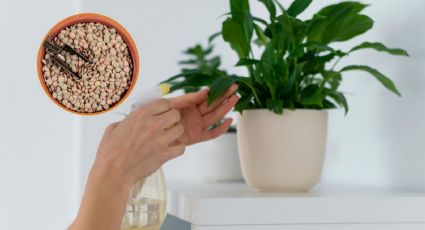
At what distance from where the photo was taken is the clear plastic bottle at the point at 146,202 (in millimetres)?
910

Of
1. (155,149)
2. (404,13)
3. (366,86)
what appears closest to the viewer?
(155,149)

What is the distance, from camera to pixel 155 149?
83 centimetres

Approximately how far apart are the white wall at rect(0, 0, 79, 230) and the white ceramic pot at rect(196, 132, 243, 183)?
2.46 ft

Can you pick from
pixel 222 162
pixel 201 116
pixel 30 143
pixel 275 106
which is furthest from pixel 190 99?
pixel 30 143

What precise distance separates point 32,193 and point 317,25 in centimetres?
140

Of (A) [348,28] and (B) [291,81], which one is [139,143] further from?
(A) [348,28]

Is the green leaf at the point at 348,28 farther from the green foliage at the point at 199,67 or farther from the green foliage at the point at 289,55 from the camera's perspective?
the green foliage at the point at 199,67

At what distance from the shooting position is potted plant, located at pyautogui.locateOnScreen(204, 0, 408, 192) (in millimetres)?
999

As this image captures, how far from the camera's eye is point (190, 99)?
Result: 0.94m

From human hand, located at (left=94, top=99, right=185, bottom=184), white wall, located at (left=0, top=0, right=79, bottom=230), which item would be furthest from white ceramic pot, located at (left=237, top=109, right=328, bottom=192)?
white wall, located at (left=0, top=0, right=79, bottom=230)

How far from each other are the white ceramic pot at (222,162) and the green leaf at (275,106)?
1.59 ft

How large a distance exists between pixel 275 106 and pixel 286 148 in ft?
0.25

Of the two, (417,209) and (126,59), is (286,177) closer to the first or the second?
(417,209)

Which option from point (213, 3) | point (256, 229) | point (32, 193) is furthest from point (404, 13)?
point (32, 193)
